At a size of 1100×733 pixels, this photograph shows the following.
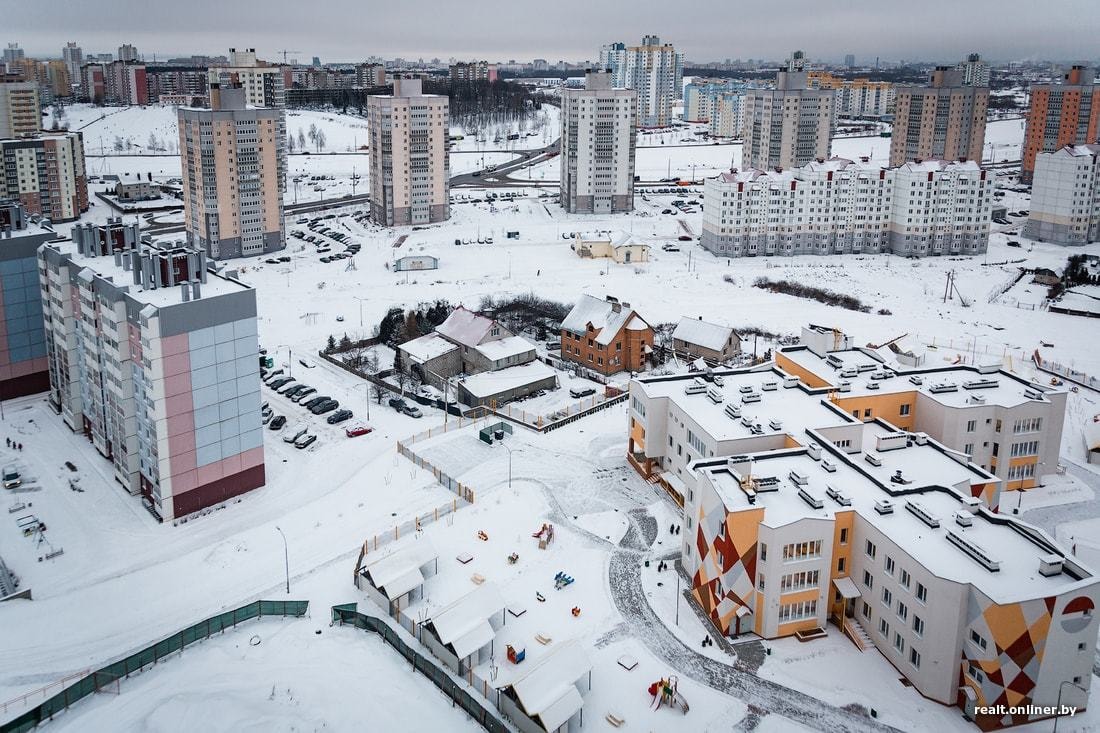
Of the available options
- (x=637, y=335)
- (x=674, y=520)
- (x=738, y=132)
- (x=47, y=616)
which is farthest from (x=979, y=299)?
(x=738, y=132)

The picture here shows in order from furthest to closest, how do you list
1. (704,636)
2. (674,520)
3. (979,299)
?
(979,299) → (674,520) → (704,636)

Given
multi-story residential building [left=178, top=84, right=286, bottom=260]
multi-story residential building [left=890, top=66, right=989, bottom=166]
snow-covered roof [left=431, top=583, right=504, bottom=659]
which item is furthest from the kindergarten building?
multi-story residential building [left=890, top=66, right=989, bottom=166]

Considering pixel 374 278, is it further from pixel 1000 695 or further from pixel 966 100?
pixel 966 100

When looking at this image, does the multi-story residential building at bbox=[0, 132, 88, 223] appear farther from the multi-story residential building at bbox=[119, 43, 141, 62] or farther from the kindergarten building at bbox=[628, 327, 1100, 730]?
the multi-story residential building at bbox=[119, 43, 141, 62]

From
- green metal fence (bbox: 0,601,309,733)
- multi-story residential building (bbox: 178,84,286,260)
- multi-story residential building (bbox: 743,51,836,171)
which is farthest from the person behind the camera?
multi-story residential building (bbox: 743,51,836,171)

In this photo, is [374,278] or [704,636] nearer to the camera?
[704,636]

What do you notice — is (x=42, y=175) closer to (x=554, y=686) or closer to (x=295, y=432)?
(x=295, y=432)
